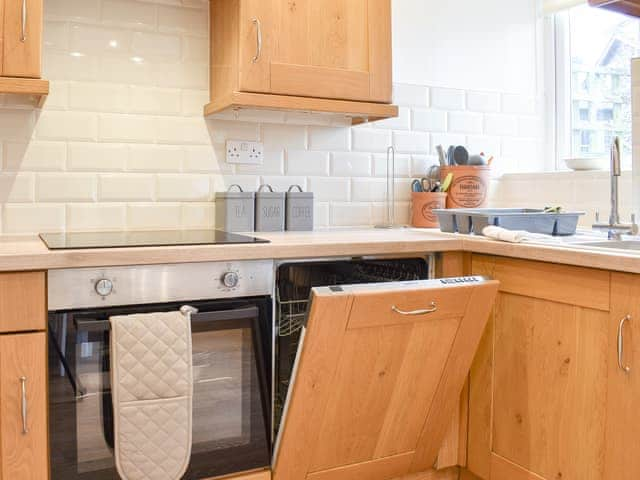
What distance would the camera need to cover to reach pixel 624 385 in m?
1.57

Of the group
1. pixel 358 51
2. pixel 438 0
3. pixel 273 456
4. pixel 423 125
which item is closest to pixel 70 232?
pixel 273 456

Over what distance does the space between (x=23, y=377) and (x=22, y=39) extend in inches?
35.8

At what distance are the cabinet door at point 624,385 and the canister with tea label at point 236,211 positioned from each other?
4.00 feet

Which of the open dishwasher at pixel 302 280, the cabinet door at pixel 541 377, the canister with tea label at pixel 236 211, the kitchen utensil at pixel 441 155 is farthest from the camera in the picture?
the kitchen utensil at pixel 441 155

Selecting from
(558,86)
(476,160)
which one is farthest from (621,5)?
(558,86)

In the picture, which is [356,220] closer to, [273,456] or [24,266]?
[273,456]

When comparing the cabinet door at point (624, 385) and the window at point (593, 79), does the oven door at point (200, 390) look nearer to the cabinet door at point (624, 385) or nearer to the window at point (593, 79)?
the cabinet door at point (624, 385)

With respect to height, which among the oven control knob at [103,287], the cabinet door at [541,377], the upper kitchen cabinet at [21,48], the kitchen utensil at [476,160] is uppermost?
the upper kitchen cabinet at [21,48]

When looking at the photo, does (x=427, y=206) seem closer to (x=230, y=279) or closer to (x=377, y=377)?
(x=377, y=377)

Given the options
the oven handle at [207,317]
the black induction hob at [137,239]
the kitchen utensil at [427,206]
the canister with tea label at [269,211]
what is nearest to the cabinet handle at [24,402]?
the oven handle at [207,317]

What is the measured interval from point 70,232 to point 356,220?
1.10 metres

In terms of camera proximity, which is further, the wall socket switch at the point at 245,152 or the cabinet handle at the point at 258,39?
the wall socket switch at the point at 245,152

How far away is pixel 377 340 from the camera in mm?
1738

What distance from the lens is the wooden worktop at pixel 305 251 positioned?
1542mm
